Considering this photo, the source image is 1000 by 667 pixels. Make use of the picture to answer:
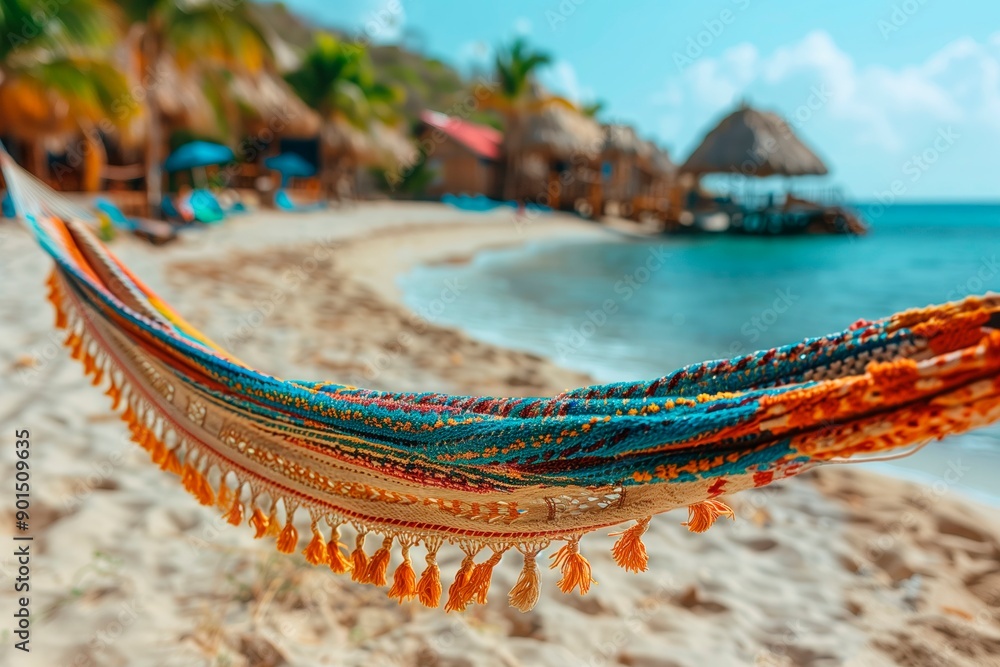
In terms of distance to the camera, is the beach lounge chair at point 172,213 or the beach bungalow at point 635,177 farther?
the beach bungalow at point 635,177

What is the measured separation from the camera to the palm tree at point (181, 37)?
25.9 ft

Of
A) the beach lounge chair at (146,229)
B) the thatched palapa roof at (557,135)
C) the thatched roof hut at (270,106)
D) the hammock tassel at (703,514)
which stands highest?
the thatched palapa roof at (557,135)

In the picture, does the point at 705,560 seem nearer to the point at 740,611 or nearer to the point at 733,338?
the point at 740,611

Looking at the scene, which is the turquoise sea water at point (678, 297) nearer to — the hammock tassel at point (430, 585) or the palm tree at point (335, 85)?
the hammock tassel at point (430, 585)

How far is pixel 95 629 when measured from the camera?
145cm

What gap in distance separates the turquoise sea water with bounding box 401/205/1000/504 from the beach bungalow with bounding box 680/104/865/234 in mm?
2503

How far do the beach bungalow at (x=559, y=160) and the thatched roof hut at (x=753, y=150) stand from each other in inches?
122

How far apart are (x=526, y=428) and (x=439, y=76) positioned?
38.6m

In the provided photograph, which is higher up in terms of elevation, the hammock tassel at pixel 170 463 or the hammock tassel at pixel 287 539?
the hammock tassel at pixel 170 463

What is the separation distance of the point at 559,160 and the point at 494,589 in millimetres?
20357

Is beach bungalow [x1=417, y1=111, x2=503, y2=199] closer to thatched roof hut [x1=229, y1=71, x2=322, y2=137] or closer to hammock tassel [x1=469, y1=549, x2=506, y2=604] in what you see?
thatched roof hut [x1=229, y1=71, x2=322, y2=137]

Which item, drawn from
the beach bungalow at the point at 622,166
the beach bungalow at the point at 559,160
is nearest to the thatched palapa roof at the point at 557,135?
the beach bungalow at the point at 559,160

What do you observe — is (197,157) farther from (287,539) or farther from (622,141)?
(622,141)

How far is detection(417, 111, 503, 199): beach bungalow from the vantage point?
2016cm
